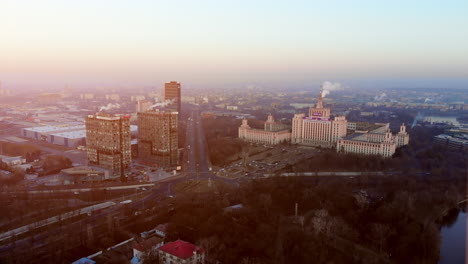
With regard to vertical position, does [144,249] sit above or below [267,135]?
below

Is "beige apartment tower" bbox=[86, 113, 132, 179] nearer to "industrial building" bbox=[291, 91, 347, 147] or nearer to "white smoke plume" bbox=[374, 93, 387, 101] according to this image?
"industrial building" bbox=[291, 91, 347, 147]

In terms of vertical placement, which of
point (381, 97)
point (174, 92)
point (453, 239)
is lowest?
point (453, 239)

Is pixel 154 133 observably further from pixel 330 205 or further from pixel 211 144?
pixel 330 205

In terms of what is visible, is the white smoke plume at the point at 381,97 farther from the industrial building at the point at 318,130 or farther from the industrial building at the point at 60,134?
the industrial building at the point at 60,134

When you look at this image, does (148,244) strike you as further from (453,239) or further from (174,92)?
(174,92)

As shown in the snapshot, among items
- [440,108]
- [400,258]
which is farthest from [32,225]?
[440,108]

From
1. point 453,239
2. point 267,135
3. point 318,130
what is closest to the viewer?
point 453,239

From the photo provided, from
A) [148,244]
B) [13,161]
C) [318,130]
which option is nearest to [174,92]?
[318,130]
